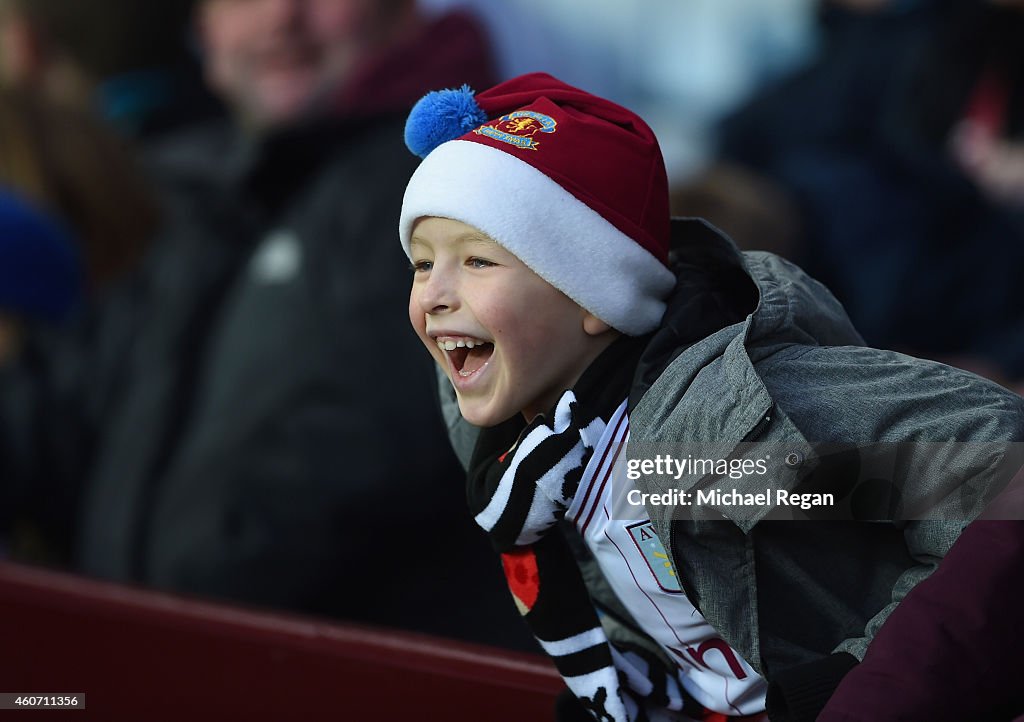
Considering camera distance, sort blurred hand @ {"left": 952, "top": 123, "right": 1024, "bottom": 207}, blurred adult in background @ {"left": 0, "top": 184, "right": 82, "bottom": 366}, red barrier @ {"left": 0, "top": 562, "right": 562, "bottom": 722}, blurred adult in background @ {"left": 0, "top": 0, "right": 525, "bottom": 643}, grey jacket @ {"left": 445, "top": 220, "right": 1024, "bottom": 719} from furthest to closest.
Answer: blurred hand @ {"left": 952, "top": 123, "right": 1024, "bottom": 207}, blurred adult in background @ {"left": 0, "top": 184, "right": 82, "bottom": 366}, blurred adult in background @ {"left": 0, "top": 0, "right": 525, "bottom": 643}, red barrier @ {"left": 0, "top": 562, "right": 562, "bottom": 722}, grey jacket @ {"left": 445, "top": 220, "right": 1024, "bottom": 719}

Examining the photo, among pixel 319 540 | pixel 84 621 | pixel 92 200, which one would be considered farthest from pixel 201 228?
pixel 84 621

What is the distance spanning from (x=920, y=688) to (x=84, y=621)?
3.64 ft

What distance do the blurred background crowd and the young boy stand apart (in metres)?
1.09

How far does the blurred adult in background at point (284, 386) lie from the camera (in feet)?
7.83

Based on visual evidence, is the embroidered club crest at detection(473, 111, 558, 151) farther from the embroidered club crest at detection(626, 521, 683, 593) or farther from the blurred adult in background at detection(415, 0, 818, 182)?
the blurred adult in background at detection(415, 0, 818, 182)

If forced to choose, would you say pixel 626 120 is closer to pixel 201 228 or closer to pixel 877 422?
pixel 877 422

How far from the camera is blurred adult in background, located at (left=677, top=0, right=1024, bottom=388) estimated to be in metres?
2.74

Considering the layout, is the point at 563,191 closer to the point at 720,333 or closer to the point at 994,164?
the point at 720,333

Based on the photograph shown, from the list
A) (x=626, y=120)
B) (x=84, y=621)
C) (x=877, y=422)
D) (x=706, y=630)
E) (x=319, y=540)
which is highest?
(x=626, y=120)

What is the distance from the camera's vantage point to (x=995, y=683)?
1.03m

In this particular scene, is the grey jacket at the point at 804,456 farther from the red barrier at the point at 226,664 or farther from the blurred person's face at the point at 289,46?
the blurred person's face at the point at 289,46

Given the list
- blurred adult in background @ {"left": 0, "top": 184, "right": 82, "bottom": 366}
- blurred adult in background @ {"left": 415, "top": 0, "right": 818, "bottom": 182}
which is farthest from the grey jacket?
blurred adult in background @ {"left": 415, "top": 0, "right": 818, "bottom": 182}

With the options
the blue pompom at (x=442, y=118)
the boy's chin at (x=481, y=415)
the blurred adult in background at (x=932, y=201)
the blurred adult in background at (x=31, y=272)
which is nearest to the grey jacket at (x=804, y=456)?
the boy's chin at (x=481, y=415)

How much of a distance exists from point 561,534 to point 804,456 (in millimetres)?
313
